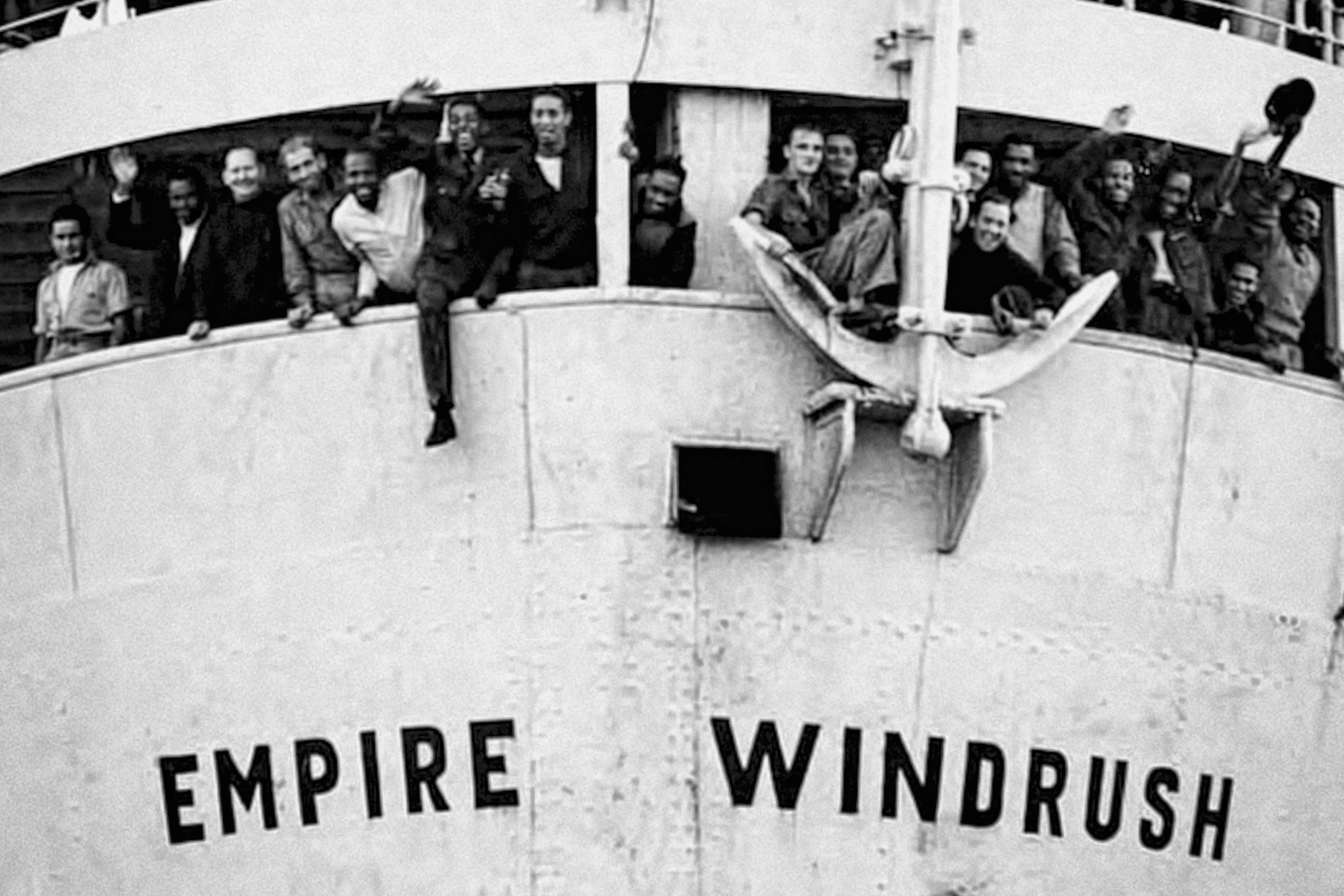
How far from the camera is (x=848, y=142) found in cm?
1892

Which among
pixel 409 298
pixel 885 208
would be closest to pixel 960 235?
pixel 885 208

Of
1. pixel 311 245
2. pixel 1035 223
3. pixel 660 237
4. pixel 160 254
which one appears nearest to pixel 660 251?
pixel 660 237

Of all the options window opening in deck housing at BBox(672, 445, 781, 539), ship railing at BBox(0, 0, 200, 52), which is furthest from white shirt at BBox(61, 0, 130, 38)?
window opening in deck housing at BBox(672, 445, 781, 539)

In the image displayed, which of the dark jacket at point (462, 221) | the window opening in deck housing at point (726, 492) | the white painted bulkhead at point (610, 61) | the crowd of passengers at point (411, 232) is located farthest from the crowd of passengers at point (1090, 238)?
the dark jacket at point (462, 221)

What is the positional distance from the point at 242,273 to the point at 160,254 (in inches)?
19.5

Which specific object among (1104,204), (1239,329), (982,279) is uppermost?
(1104,204)

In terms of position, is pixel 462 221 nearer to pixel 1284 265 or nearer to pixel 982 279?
pixel 982 279

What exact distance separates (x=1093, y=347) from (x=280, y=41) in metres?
3.32

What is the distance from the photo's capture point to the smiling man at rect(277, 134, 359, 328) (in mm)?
18844

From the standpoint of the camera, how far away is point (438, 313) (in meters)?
18.5

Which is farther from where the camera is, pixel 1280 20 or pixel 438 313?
pixel 1280 20

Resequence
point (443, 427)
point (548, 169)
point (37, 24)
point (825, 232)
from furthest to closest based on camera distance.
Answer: point (37, 24), point (825, 232), point (548, 169), point (443, 427)

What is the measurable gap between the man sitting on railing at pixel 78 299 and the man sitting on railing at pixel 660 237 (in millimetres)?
2104

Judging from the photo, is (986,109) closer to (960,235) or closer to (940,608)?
(960,235)
